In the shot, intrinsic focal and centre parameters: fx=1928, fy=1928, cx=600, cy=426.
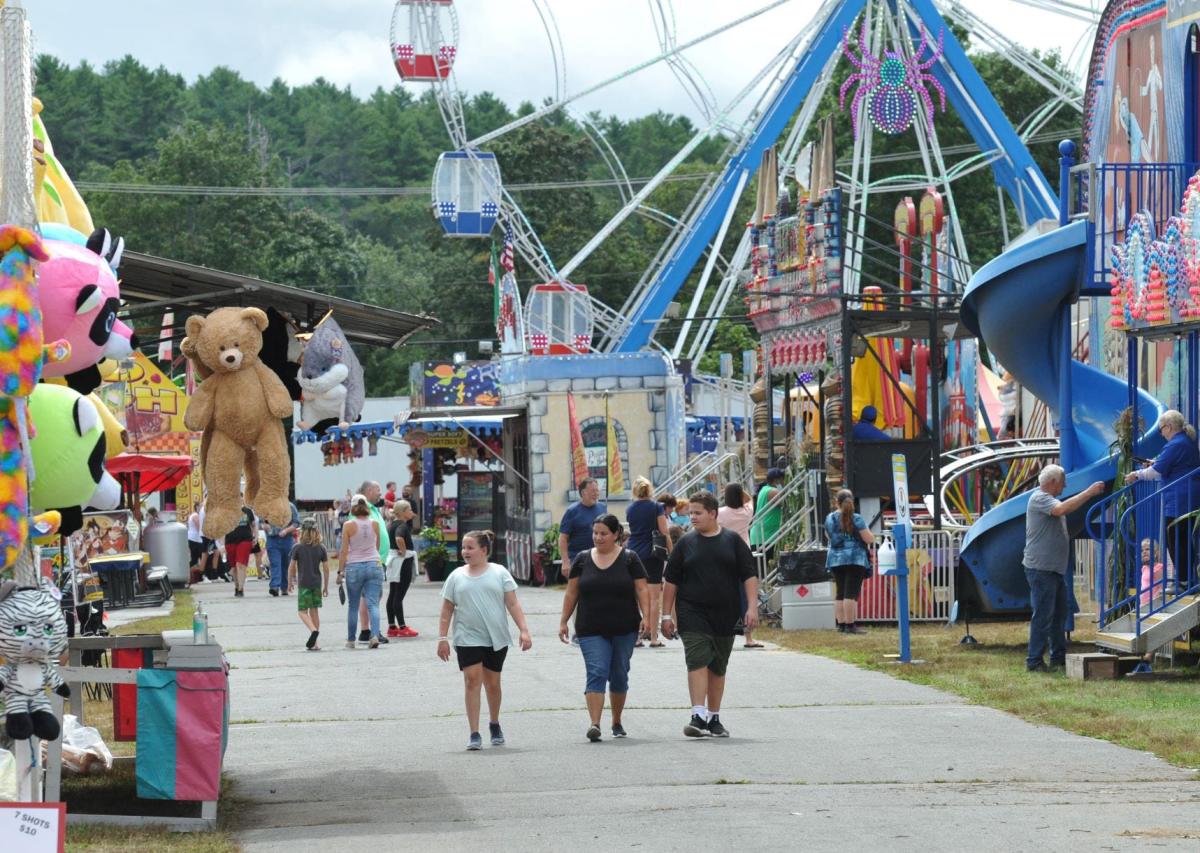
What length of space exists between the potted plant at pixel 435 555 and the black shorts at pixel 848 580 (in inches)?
588

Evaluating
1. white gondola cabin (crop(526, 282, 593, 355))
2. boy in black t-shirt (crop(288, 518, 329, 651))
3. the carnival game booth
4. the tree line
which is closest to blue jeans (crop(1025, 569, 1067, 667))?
boy in black t-shirt (crop(288, 518, 329, 651))

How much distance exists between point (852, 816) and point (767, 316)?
1629cm

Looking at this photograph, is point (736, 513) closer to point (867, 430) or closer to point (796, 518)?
point (796, 518)

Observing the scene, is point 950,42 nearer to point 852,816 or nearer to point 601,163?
point 852,816

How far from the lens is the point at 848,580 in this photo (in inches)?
803

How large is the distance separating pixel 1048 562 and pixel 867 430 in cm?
785

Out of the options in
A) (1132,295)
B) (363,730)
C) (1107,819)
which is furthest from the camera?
(1132,295)

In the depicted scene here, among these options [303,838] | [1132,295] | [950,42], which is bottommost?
[303,838]

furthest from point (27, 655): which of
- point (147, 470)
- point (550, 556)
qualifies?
point (147, 470)

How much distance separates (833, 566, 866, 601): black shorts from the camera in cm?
2028

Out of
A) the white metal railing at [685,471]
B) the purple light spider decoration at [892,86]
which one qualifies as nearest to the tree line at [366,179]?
the purple light spider decoration at [892,86]

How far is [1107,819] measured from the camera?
30.9 feet

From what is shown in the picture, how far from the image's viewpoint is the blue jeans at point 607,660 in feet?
41.5

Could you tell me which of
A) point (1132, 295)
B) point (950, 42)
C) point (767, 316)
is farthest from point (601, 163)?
point (1132, 295)
